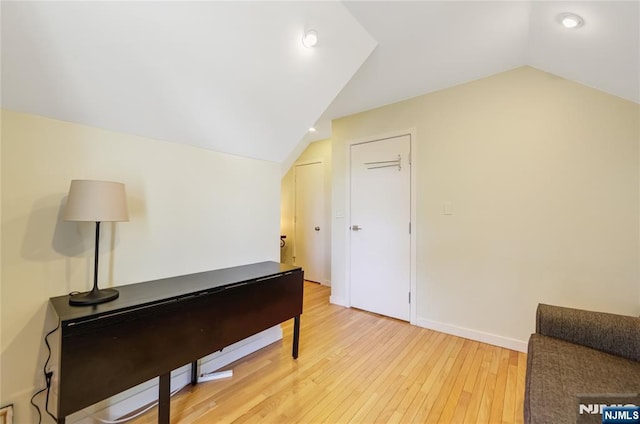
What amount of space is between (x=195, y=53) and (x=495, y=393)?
2.70 meters

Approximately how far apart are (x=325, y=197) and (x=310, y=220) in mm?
498

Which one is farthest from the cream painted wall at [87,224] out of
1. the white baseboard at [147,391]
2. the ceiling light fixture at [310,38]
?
the ceiling light fixture at [310,38]

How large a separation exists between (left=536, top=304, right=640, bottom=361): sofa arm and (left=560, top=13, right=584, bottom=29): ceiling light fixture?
5.13 ft

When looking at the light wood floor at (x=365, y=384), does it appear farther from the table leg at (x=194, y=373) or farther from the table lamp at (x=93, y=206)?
the table lamp at (x=93, y=206)

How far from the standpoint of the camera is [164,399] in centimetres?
132

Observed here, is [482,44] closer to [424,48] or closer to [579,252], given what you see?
[424,48]

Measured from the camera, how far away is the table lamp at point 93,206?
1.18m

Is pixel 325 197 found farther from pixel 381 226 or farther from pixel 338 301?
pixel 338 301

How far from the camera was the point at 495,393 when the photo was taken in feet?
5.56

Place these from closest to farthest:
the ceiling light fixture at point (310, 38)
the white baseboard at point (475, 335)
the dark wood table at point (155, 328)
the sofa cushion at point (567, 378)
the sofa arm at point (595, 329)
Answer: the sofa cushion at point (567, 378), the dark wood table at point (155, 328), the sofa arm at point (595, 329), the ceiling light fixture at point (310, 38), the white baseboard at point (475, 335)

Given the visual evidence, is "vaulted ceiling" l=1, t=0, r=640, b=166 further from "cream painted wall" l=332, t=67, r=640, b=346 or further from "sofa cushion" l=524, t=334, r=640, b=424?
"sofa cushion" l=524, t=334, r=640, b=424

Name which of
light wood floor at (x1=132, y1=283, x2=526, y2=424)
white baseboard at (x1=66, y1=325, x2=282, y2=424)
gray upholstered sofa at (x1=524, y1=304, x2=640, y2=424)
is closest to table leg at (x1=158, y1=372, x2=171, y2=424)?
light wood floor at (x1=132, y1=283, x2=526, y2=424)

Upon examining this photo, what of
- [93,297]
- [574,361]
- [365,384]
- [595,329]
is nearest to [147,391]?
[93,297]

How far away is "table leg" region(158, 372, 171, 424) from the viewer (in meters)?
1.31
